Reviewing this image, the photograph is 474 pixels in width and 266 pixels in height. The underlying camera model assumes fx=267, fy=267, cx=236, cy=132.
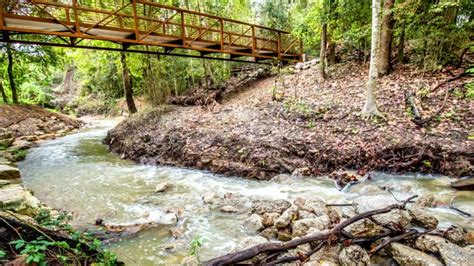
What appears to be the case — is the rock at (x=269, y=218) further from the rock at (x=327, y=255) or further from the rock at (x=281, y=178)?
the rock at (x=281, y=178)

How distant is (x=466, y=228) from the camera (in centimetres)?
396

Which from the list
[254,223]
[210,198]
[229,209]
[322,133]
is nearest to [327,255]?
[254,223]

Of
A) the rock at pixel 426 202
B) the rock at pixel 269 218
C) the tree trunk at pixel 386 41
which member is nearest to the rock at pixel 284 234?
the rock at pixel 269 218

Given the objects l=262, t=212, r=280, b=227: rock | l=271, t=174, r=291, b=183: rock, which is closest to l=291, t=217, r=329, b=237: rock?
l=262, t=212, r=280, b=227: rock

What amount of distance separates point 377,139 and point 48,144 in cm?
1385

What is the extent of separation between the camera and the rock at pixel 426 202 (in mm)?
4652

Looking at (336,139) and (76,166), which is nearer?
(336,139)

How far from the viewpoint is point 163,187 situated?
6531 millimetres

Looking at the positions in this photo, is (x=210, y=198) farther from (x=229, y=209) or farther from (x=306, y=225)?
(x=306, y=225)

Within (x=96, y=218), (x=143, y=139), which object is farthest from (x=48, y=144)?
(x=96, y=218)

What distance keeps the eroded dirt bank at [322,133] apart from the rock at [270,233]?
247 cm

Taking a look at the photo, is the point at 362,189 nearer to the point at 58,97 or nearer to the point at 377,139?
the point at 377,139

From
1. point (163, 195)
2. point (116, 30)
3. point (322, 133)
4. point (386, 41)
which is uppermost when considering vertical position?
point (116, 30)

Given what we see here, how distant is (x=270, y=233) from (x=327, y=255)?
1.16m
